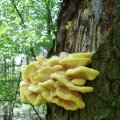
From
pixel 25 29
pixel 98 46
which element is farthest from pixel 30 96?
pixel 25 29

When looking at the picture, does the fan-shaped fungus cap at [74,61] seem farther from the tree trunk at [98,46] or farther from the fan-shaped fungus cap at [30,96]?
the fan-shaped fungus cap at [30,96]

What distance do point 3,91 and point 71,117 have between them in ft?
22.6

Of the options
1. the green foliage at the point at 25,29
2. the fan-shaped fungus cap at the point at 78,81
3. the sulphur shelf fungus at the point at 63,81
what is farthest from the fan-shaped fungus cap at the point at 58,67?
the green foliage at the point at 25,29

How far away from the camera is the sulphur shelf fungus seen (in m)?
1.46

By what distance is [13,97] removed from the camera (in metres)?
8.75

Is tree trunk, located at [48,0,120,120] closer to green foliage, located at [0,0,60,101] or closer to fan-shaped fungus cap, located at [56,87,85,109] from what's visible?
fan-shaped fungus cap, located at [56,87,85,109]

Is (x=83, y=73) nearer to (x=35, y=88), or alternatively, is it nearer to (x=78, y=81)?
(x=78, y=81)

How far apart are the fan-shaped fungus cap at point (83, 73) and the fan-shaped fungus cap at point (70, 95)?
95 mm

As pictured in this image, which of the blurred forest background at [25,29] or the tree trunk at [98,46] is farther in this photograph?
the blurred forest background at [25,29]

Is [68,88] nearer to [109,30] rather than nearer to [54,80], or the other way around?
[54,80]

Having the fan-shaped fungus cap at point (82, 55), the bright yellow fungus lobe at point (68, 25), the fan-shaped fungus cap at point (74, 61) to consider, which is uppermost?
the bright yellow fungus lobe at point (68, 25)

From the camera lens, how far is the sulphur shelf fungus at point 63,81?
1464mm

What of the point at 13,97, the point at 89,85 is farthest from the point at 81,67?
the point at 13,97

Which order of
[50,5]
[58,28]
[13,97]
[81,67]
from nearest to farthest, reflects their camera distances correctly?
[81,67] < [58,28] < [50,5] < [13,97]
